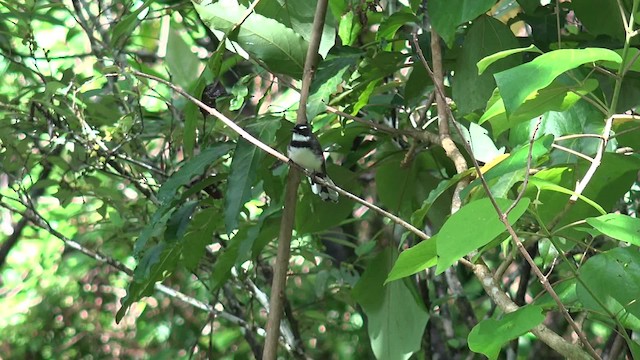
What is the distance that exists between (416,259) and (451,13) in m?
0.50

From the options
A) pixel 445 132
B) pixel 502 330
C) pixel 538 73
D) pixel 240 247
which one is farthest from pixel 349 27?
pixel 502 330

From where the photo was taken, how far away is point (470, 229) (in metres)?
0.94

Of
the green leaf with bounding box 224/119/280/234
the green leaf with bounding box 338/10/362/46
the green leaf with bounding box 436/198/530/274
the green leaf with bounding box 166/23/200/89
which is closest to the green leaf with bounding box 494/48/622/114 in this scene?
the green leaf with bounding box 436/198/530/274

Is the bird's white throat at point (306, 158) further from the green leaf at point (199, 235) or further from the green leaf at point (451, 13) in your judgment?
the green leaf at point (451, 13)

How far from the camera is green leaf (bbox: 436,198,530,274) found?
91cm


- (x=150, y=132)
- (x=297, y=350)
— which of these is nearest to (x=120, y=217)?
(x=150, y=132)

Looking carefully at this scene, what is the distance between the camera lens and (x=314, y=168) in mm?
1768

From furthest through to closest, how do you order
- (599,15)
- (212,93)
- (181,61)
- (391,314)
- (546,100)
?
(181,61), (391,314), (212,93), (599,15), (546,100)

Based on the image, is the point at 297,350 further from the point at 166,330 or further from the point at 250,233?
the point at 166,330

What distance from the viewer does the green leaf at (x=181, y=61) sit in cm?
202

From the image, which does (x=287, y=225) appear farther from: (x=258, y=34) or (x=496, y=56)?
(x=496, y=56)

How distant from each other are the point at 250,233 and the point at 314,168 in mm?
189

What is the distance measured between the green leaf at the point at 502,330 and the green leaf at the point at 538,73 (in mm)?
234

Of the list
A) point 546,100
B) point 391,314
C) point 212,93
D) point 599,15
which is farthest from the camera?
point 391,314
